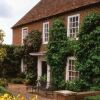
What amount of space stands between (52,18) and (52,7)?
169 centimetres

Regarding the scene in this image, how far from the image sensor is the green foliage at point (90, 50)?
59.7ft

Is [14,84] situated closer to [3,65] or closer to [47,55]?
[3,65]

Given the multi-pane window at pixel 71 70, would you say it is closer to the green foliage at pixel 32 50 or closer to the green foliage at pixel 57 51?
the green foliage at pixel 57 51

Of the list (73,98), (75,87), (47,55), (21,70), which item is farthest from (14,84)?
(73,98)

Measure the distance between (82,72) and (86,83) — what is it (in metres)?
0.70

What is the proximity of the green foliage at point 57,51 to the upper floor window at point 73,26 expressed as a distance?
438mm

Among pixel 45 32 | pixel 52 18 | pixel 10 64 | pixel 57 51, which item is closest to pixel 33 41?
pixel 45 32

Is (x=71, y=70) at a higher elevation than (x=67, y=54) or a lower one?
lower

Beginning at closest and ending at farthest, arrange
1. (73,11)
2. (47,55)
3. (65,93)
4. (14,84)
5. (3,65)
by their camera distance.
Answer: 1. (65,93)
2. (73,11)
3. (47,55)
4. (14,84)
5. (3,65)

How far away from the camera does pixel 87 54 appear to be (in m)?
18.9

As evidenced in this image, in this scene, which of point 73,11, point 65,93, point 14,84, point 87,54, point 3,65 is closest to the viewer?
point 65,93

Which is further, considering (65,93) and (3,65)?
(3,65)

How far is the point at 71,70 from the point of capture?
21141 millimetres

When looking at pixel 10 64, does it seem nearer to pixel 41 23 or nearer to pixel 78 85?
Answer: pixel 41 23
